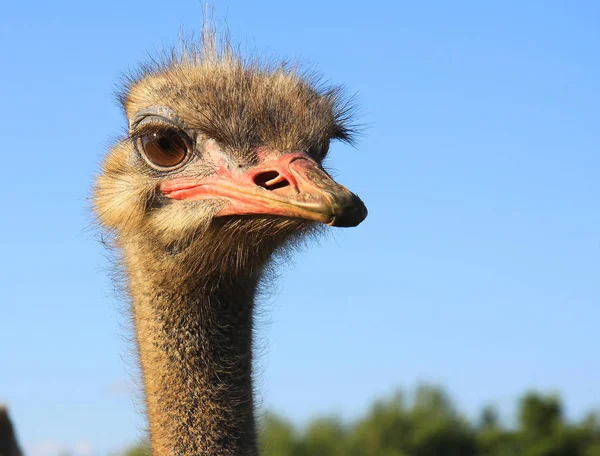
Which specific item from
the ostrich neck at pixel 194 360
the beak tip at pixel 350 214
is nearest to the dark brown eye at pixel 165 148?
the ostrich neck at pixel 194 360

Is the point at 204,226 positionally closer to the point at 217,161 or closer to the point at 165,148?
the point at 217,161

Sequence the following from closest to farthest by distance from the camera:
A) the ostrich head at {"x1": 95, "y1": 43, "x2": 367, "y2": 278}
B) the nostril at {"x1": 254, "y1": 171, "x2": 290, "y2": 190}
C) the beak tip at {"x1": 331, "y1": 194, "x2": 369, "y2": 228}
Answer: the beak tip at {"x1": 331, "y1": 194, "x2": 369, "y2": 228} < the nostril at {"x1": 254, "y1": 171, "x2": 290, "y2": 190} < the ostrich head at {"x1": 95, "y1": 43, "x2": 367, "y2": 278}

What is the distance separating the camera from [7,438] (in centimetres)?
557

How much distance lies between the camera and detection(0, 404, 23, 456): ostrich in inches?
218

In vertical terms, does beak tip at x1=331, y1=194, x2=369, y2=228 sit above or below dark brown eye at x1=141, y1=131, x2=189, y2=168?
below

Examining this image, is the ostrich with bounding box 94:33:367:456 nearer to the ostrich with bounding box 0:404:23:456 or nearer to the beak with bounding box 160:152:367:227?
the beak with bounding box 160:152:367:227

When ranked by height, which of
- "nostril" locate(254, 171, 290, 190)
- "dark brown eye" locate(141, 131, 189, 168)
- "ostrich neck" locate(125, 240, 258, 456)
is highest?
"dark brown eye" locate(141, 131, 189, 168)

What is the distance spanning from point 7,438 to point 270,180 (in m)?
3.01

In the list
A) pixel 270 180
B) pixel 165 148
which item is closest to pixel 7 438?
pixel 165 148

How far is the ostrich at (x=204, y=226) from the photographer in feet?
11.6

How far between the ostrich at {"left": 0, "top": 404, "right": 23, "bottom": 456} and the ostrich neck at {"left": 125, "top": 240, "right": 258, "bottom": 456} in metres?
2.07

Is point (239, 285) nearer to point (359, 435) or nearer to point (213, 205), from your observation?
point (213, 205)

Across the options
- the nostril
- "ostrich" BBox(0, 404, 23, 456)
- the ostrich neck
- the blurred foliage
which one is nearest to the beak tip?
the nostril

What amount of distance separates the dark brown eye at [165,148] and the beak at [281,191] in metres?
0.10
